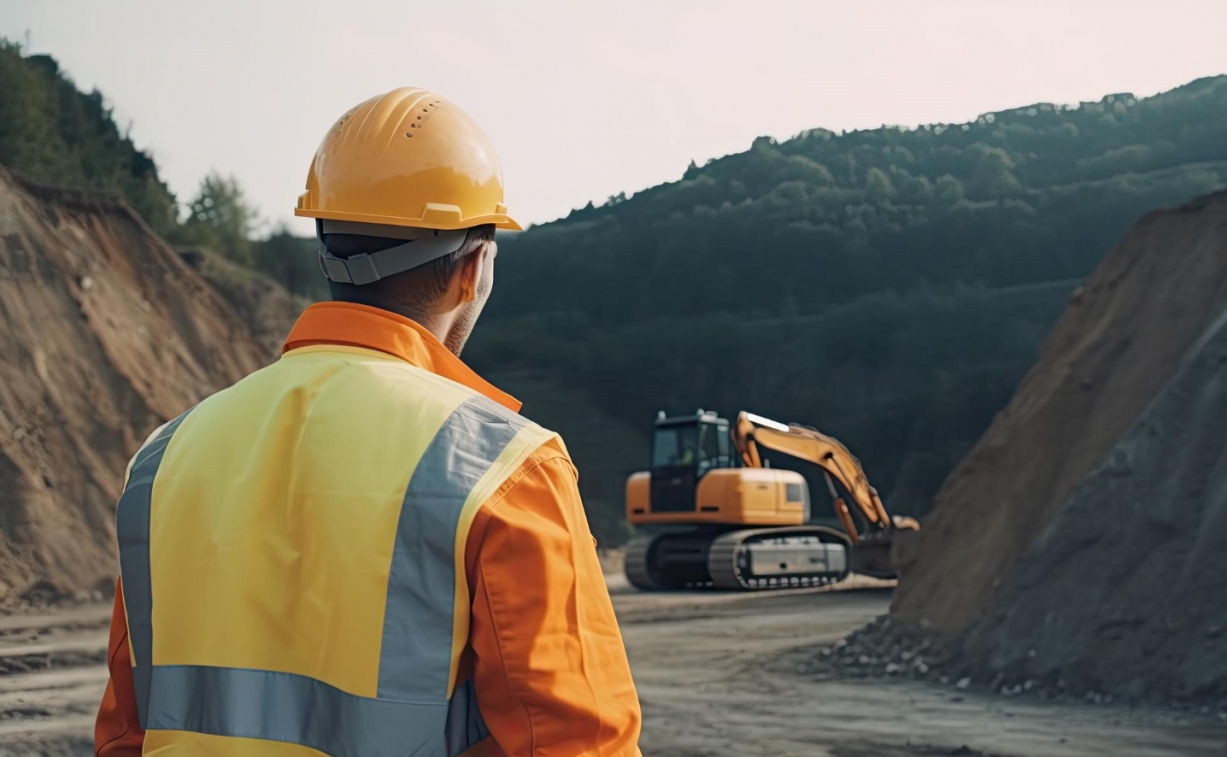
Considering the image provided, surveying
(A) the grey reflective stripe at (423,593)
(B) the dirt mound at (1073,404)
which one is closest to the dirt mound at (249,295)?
(B) the dirt mound at (1073,404)

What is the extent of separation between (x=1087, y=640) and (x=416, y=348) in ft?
28.6

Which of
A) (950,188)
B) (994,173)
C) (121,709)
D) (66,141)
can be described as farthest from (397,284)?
(994,173)

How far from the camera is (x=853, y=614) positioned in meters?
16.1

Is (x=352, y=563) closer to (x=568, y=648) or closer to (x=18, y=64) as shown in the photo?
(x=568, y=648)

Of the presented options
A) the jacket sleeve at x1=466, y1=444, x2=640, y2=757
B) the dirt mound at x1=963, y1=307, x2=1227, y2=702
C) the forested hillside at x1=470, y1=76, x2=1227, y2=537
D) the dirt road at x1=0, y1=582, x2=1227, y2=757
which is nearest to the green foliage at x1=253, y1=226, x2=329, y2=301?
the dirt road at x1=0, y1=582, x2=1227, y2=757

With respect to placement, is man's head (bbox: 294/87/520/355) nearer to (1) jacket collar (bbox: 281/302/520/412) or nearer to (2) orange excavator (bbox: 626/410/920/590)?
(1) jacket collar (bbox: 281/302/520/412)

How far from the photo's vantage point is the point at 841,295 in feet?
216

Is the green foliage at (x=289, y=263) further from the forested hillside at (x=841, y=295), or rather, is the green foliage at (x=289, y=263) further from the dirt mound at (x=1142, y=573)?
the forested hillside at (x=841, y=295)

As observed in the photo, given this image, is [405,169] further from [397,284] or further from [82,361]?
[82,361]

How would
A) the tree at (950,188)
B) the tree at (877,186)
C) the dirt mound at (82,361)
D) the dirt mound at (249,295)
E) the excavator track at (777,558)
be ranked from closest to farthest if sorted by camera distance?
the dirt mound at (82,361) < the excavator track at (777,558) < the dirt mound at (249,295) < the tree at (877,186) < the tree at (950,188)

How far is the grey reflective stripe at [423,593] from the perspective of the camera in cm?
139

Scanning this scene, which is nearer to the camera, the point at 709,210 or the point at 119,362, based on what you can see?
the point at 119,362

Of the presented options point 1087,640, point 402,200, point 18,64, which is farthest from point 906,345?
point 402,200

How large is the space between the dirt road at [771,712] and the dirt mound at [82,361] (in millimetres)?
3806
